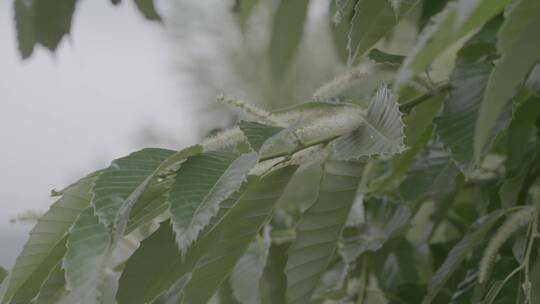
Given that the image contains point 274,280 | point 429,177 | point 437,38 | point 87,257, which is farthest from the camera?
point 429,177

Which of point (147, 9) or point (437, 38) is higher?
point (147, 9)

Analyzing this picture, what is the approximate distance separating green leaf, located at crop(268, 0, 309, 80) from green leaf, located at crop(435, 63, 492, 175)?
0.42 feet

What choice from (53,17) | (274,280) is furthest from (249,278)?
(53,17)

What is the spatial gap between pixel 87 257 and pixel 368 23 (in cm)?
19

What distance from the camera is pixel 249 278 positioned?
0.57 metres

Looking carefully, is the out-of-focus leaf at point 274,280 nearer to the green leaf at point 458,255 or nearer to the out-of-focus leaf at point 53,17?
the green leaf at point 458,255

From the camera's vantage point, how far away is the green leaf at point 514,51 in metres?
0.27

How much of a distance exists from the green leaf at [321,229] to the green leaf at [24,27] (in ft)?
1.12

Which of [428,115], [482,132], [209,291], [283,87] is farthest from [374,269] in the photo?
[283,87]

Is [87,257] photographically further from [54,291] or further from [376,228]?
[376,228]

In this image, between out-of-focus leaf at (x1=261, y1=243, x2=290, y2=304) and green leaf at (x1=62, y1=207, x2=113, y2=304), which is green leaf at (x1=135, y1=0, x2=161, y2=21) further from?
green leaf at (x1=62, y1=207, x2=113, y2=304)

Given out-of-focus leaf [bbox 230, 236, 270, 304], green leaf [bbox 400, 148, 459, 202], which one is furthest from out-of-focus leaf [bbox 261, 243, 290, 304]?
green leaf [bbox 400, 148, 459, 202]

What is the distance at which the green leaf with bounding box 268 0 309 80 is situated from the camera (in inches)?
23.9

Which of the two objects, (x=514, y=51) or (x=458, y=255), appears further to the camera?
(x=458, y=255)
